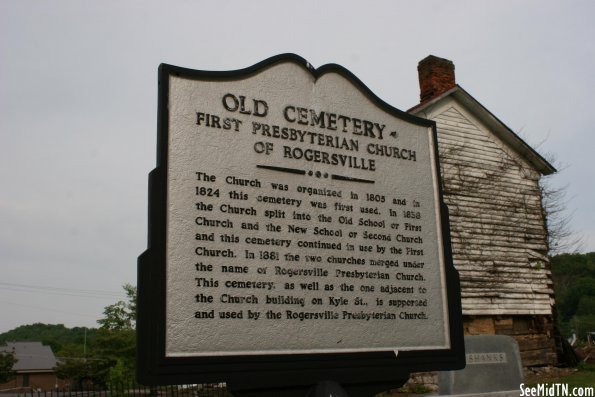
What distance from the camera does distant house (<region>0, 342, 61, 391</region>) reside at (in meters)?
58.3

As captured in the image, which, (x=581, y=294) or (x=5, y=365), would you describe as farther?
(x=581, y=294)

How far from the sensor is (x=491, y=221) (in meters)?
16.6

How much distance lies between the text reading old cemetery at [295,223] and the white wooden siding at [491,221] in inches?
455

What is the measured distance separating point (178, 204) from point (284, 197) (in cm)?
76

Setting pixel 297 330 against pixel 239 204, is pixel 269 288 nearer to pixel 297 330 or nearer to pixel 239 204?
pixel 297 330

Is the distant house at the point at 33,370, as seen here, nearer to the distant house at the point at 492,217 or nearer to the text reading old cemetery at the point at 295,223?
the distant house at the point at 492,217

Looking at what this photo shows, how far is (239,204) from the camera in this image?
3693mm

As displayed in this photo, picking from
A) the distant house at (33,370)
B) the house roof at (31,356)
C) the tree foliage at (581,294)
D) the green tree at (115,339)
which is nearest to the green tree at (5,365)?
the distant house at (33,370)

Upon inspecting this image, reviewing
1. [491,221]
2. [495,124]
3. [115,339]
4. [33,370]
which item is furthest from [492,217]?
[33,370]

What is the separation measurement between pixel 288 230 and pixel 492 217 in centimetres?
1415

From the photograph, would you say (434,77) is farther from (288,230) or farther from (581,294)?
(581,294)

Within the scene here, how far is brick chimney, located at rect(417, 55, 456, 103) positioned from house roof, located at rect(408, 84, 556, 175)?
0.31 metres

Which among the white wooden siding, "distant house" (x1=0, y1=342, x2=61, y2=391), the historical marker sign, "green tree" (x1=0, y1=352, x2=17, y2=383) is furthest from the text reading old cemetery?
"distant house" (x1=0, y1=342, x2=61, y2=391)

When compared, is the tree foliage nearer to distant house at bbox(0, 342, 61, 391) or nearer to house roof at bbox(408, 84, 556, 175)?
house roof at bbox(408, 84, 556, 175)
